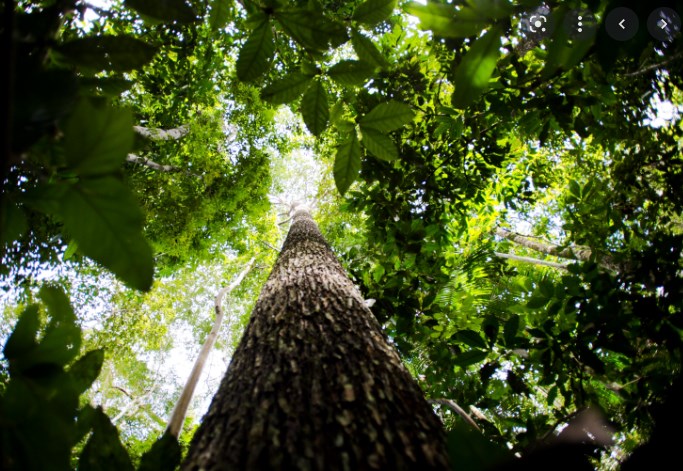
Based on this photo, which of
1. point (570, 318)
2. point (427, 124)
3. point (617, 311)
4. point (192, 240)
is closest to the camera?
point (617, 311)

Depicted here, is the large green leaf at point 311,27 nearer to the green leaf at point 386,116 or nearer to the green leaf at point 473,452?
the green leaf at point 386,116

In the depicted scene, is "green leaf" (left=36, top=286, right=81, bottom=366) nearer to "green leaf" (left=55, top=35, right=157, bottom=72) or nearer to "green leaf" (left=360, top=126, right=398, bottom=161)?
"green leaf" (left=55, top=35, right=157, bottom=72)

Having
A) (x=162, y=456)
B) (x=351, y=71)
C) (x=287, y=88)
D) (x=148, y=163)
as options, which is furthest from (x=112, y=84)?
(x=148, y=163)

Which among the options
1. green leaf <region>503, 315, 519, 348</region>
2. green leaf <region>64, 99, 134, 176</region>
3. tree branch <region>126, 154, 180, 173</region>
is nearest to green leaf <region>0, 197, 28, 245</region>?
green leaf <region>64, 99, 134, 176</region>

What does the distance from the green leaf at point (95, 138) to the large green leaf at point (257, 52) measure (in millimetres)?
527

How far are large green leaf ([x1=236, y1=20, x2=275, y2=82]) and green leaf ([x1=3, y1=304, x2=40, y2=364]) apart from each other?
0.69 metres

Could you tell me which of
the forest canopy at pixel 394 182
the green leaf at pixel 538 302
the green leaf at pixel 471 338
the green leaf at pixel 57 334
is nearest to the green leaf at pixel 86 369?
the forest canopy at pixel 394 182

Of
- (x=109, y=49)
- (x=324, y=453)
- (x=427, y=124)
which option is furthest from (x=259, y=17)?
(x=427, y=124)

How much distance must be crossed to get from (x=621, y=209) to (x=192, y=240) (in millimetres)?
5937

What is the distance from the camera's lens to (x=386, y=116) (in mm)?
888

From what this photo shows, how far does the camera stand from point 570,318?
80.0 inches

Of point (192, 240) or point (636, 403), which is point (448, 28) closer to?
point (636, 403)

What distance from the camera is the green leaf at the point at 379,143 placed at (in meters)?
0.90

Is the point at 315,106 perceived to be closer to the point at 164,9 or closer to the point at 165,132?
the point at 164,9
